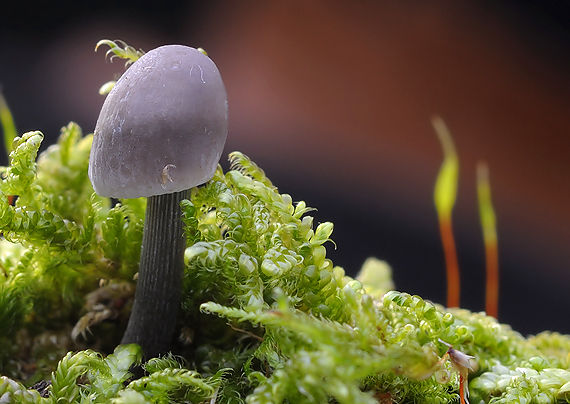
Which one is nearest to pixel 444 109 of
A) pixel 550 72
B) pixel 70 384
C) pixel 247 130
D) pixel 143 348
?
pixel 550 72

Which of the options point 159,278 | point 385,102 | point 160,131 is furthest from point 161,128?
point 385,102

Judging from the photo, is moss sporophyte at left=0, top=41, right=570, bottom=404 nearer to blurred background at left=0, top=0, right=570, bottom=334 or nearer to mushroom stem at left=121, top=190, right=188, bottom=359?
mushroom stem at left=121, top=190, right=188, bottom=359

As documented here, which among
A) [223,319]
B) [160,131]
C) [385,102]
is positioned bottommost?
[223,319]

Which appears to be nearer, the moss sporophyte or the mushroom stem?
the moss sporophyte

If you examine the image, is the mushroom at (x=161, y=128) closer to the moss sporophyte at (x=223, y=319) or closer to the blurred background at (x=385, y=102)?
the moss sporophyte at (x=223, y=319)

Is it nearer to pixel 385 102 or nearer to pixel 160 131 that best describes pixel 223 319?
pixel 160 131

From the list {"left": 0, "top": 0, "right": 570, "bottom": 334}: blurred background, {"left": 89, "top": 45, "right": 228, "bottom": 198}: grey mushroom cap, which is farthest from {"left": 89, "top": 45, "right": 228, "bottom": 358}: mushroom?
{"left": 0, "top": 0, "right": 570, "bottom": 334}: blurred background
